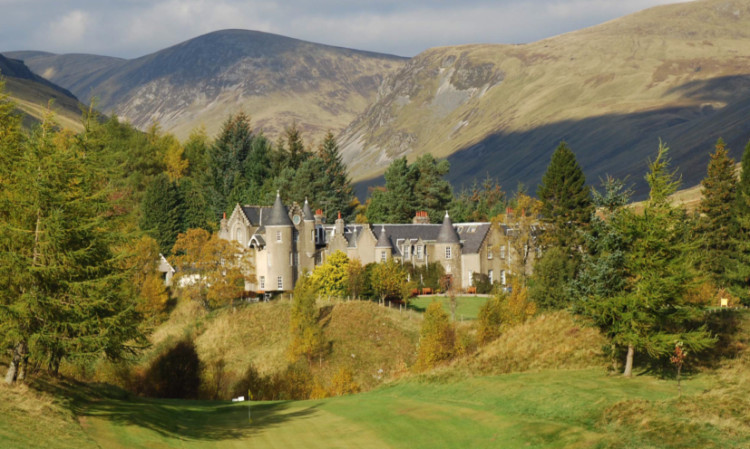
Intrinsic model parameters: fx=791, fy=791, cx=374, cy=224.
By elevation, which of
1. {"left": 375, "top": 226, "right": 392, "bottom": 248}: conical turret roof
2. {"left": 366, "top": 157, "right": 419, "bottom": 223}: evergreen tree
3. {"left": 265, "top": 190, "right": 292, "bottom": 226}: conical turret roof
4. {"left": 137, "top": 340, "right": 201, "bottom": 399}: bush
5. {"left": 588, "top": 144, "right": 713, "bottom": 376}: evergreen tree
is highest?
{"left": 366, "top": 157, "right": 419, "bottom": 223}: evergreen tree

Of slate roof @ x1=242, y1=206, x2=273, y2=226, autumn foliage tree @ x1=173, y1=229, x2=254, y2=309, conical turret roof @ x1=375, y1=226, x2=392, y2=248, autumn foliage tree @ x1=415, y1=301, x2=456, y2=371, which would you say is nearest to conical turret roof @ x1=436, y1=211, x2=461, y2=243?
conical turret roof @ x1=375, y1=226, x2=392, y2=248

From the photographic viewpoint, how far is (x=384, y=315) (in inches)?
3083

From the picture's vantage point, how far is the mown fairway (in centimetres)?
3278

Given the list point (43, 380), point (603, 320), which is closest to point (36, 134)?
point (43, 380)

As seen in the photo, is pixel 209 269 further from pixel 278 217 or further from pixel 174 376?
pixel 174 376

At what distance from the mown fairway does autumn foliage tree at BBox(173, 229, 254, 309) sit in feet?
121

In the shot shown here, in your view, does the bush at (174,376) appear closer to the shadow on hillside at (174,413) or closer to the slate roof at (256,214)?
the shadow on hillside at (174,413)

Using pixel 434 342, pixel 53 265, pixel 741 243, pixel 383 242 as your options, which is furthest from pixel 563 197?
pixel 53 265

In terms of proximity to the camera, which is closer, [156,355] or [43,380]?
[43,380]

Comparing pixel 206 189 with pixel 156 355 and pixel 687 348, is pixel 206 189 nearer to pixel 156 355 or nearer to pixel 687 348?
pixel 156 355

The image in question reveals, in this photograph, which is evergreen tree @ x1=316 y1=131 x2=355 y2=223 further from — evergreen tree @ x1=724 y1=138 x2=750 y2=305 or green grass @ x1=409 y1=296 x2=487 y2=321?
evergreen tree @ x1=724 y1=138 x2=750 y2=305

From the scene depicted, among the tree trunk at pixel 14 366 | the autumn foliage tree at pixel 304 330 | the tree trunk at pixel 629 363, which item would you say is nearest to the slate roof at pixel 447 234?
the autumn foliage tree at pixel 304 330

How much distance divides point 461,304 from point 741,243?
97.3 feet

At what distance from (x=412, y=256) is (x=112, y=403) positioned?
60.9 meters
